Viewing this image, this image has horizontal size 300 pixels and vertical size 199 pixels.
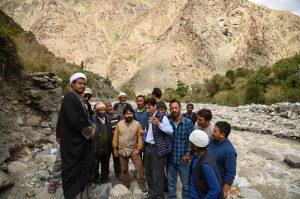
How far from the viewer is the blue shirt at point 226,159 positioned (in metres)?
3.41

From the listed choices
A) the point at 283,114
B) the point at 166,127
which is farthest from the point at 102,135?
the point at 283,114

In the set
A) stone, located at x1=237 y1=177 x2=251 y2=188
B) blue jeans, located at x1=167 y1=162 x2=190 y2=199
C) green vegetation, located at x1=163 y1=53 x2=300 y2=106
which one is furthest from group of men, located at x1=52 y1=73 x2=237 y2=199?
green vegetation, located at x1=163 y1=53 x2=300 y2=106

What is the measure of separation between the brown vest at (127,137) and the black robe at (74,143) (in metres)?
1.15

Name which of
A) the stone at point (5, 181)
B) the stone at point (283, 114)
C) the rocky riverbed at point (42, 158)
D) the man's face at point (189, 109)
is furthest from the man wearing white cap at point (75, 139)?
the stone at point (283, 114)

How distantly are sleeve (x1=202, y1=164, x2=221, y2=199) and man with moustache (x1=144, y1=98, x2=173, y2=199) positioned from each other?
1.32 metres

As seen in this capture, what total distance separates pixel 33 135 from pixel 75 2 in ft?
342

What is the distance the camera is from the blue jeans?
4.21 metres

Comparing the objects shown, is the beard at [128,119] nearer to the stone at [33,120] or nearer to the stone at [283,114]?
the stone at [33,120]

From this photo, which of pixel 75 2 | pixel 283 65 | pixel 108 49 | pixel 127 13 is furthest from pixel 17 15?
pixel 283 65

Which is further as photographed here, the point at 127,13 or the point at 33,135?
the point at 127,13

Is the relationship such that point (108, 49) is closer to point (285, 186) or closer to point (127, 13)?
point (127, 13)

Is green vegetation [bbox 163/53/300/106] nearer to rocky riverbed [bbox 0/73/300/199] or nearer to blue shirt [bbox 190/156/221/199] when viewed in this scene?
rocky riverbed [bbox 0/73/300/199]

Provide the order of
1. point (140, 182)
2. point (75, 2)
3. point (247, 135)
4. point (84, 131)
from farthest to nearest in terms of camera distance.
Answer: point (75, 2), point (247, 135), point (140, 182), point (84, 131)

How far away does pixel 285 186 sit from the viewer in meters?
6.00
